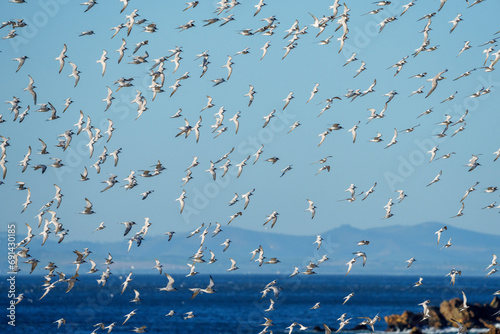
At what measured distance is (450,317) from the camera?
85500 millimetres

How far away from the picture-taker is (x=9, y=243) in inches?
2537

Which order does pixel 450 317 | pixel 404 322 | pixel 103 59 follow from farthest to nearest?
pixel 404 322
pixel 450 317
pixel 103 59

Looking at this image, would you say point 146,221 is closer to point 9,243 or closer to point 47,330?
point 9,243

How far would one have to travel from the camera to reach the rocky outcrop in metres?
84.2

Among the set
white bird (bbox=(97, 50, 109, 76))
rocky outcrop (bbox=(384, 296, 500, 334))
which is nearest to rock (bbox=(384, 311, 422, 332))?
rocky outcrop (bbox=(384, 296, 500, 334))

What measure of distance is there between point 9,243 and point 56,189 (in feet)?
31.1

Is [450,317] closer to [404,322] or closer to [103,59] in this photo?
[404,322]

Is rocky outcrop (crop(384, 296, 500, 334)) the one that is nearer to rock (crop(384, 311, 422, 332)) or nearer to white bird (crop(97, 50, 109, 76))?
rock (crop(384, 311, 422, 332))

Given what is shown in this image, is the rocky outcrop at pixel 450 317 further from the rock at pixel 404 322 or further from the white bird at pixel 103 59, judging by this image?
the white bird at pixel 103 59

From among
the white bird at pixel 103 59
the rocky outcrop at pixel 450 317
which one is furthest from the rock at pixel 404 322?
the white bird at pixel 103 59

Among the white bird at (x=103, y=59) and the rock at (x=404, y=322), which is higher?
the white bird at (x=103, y=59)

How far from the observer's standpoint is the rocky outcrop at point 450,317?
84.2m

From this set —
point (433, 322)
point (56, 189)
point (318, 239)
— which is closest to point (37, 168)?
point (56, 189)

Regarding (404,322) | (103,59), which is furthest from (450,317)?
(103,59)
